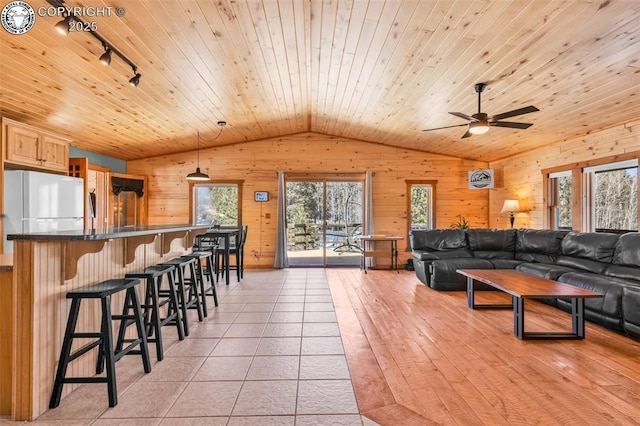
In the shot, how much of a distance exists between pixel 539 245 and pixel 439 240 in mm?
1511

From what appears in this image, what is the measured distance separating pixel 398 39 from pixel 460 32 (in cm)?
55

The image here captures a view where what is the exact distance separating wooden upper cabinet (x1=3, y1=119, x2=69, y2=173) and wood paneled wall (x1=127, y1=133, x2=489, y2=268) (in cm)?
269

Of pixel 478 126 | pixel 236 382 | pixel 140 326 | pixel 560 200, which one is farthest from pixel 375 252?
pixel 140 326

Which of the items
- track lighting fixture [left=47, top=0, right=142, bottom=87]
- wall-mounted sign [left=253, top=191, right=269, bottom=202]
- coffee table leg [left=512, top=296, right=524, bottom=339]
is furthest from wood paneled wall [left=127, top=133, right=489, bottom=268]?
coffee table leg [left=512, top=296, right=524, bottom=339]

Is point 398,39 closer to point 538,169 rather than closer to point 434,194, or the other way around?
Answer: point 538,169

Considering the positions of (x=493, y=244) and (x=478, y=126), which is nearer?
(x=478, y=126)

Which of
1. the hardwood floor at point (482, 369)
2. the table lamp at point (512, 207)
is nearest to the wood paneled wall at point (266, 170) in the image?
the table lamp at point (512, 207)

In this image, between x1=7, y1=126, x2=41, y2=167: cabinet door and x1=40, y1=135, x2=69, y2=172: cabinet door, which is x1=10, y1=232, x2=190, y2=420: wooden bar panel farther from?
x1=40, y1=135, x2=69, y2=172: cabinet door

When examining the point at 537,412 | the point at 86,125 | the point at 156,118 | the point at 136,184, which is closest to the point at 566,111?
the point at 537,412

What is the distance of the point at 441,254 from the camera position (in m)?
5.71

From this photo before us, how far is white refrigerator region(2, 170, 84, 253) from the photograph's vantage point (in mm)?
3807

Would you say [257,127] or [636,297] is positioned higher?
[257,127]

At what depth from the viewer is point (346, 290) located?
518cm

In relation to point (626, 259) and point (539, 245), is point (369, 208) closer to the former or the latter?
point (539, 245)
